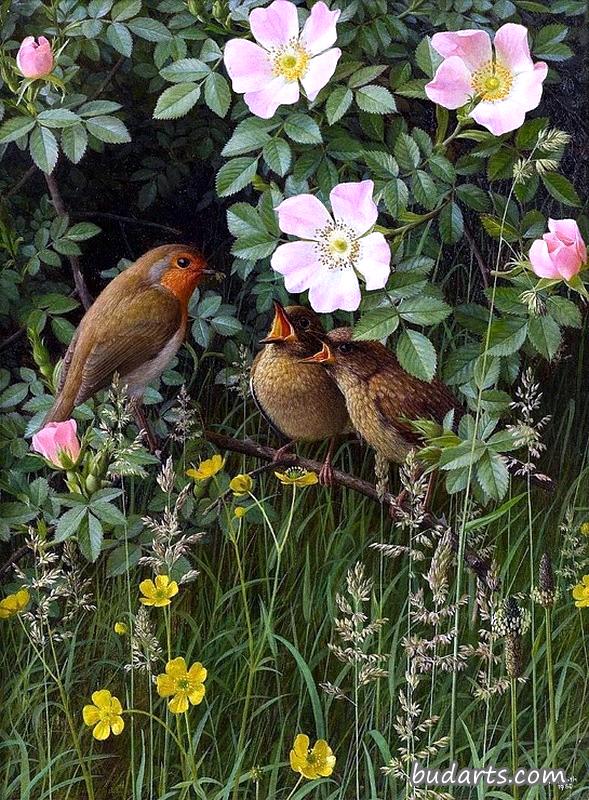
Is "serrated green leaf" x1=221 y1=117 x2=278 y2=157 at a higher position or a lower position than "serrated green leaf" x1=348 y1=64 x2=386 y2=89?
lower

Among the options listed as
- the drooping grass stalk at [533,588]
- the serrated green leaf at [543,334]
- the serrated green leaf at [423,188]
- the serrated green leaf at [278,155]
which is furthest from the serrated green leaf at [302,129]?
the drooping grass stalk at [533,588]

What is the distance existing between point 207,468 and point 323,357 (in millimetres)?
191

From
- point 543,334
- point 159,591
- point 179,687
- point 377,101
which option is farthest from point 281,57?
point 179,687

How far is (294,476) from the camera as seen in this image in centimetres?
112

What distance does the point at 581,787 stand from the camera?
1146 millimetres

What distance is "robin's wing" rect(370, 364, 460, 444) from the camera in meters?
1.11

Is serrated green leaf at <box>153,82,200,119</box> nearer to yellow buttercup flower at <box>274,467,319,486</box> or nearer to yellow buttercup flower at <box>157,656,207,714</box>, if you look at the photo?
yellow buttercup flower at <box>274,467,319,486</box>

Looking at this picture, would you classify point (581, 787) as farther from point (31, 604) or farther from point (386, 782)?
point (31, 604)

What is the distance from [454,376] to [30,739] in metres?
0.67

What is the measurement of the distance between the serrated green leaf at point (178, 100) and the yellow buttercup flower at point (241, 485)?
0.43m

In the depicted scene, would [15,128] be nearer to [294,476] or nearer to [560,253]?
[294,476]

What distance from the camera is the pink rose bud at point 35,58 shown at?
3.55ft

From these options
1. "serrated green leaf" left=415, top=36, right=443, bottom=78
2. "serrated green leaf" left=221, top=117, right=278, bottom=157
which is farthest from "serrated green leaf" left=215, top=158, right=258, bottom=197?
"serrated green leaf" left=415, top=36, right=443, bottom=78

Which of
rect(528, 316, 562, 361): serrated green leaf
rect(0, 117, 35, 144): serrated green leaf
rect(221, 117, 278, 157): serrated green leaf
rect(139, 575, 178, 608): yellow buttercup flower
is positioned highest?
rect(0, 117, 35, 144): serrated green leaf
